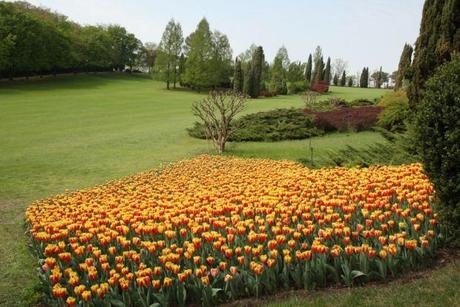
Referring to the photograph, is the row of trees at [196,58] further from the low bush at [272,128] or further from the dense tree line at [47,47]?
the low bush at [272,128]

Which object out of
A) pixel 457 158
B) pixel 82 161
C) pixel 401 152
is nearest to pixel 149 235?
pixel 457 158

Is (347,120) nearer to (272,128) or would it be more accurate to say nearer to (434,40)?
(272,128)

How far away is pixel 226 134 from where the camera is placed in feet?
62.2

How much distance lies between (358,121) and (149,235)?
1769 centimetres

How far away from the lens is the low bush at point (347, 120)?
22672mm

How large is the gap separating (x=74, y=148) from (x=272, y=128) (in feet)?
29.5

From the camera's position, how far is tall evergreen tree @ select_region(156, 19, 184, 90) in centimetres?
6419

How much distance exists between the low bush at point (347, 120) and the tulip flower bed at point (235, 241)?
13.7 m

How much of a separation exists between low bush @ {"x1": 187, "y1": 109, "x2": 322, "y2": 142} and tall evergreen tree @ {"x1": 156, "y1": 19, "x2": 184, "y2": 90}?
134 ft

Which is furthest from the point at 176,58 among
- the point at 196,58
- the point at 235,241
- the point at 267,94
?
the point at 235,241

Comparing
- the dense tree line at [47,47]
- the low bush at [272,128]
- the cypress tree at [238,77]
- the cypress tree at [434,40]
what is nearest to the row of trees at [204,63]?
the cypress tree at [238,77]

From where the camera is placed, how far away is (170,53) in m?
64.6

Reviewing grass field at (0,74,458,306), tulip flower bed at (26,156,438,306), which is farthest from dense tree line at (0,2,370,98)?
tulip flower bed at (26,156,438,306)

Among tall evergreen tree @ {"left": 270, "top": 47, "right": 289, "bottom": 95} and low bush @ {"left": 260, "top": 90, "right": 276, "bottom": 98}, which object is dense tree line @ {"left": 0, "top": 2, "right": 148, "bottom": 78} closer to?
low bush @ {"left": 260, "top": 90, "right": 276, "bottom": 98}
